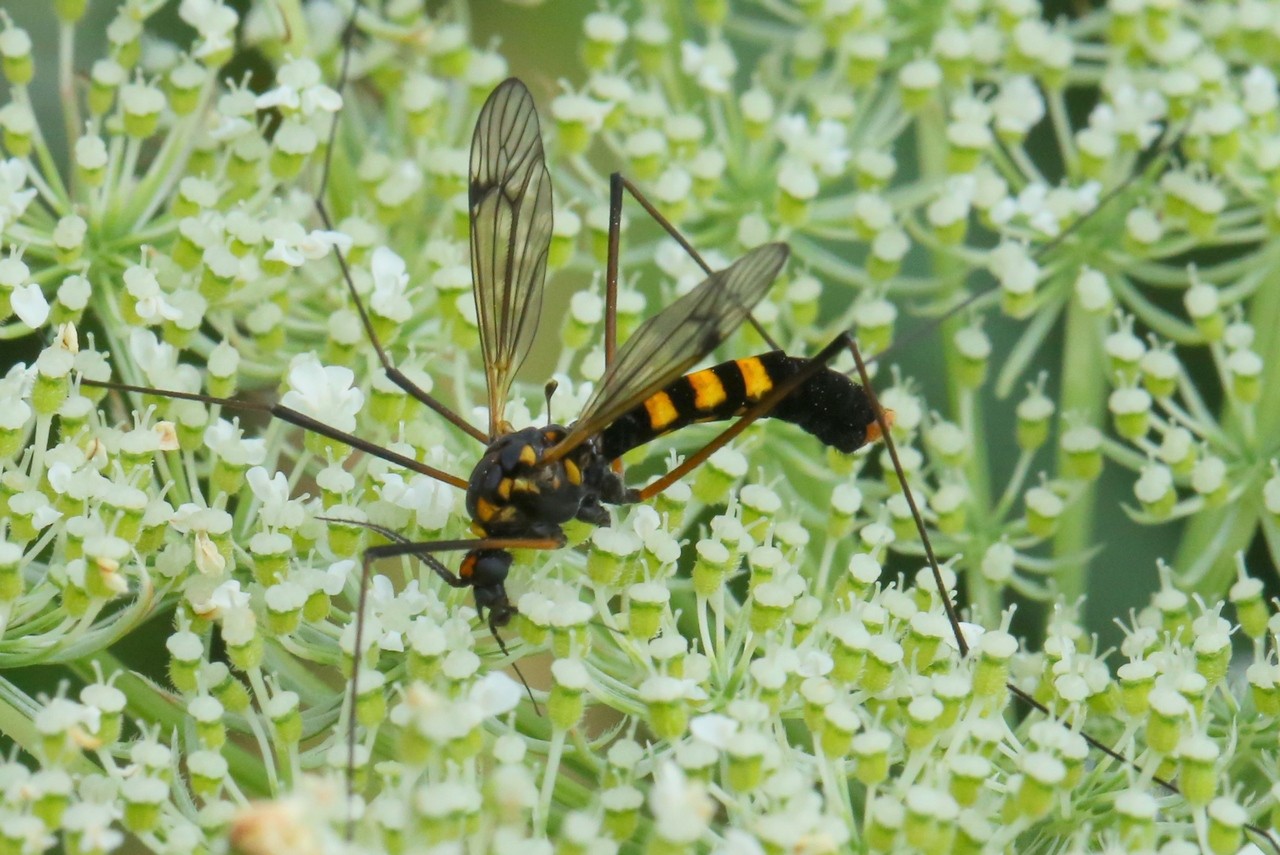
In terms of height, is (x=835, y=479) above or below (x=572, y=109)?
below

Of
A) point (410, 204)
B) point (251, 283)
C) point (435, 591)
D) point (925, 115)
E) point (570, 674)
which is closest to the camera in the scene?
point (570, 674)

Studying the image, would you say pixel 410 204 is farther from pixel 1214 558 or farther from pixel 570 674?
pixel 1214 558

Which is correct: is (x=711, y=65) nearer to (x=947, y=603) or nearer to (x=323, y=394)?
(x=323, y=394)

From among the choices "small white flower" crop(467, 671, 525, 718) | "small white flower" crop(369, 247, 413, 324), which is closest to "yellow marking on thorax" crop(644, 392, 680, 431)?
"small white flower" crop(369, 247, 413, 324)

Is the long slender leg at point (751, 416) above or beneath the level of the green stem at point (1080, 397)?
above

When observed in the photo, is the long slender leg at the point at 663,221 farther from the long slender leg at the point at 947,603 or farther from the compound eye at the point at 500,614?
the compound eye at the point at 500,614

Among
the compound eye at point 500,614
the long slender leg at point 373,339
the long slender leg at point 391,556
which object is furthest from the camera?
the long slender leg at point 373,339

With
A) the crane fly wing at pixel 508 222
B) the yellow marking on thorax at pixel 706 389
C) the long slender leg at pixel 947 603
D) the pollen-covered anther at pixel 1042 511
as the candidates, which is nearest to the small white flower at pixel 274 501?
the crane fly wing at pixel 508 222

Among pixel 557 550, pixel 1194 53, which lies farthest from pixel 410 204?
pixel 1194 53
